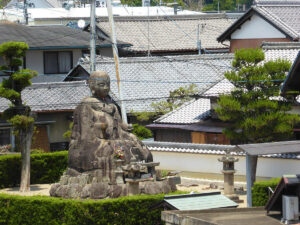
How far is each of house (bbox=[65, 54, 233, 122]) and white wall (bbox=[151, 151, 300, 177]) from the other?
1018 centimetres

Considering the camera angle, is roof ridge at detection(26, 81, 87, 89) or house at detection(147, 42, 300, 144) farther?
roof ridge at detection(26, 81, 87, 89)

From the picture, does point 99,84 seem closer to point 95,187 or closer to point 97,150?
point 97,150

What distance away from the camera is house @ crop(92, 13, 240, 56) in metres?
61.6

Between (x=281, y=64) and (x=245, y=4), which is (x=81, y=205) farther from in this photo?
(x=245, y=4)

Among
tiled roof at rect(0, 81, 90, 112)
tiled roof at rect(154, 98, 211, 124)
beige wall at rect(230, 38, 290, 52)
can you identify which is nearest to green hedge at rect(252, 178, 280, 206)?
tiled roof at rect(154, 98, 211, 124)

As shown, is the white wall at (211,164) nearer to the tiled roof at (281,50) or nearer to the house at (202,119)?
the house at (202,119)

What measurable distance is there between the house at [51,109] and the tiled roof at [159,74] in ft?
7.28

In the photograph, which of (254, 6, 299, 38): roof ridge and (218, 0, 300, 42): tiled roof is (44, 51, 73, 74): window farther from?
(254, 6, 299, 38): roof ridge

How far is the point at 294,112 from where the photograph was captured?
32.4 m

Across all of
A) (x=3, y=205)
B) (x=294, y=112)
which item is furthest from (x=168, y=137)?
(x=3, y=205)

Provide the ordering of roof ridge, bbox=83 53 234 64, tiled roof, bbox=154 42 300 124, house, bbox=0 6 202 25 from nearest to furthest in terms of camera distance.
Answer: tiled roof, bbox=154 42 300 124 < roof ridge, bbox=83 53 234 64 < house, bbox=0 6 202 25

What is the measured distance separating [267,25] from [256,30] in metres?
1.28

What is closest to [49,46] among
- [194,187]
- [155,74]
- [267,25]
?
[155,74]

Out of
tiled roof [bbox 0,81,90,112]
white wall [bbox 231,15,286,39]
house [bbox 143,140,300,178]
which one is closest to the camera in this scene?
house [bbox 143,140,300,178]
